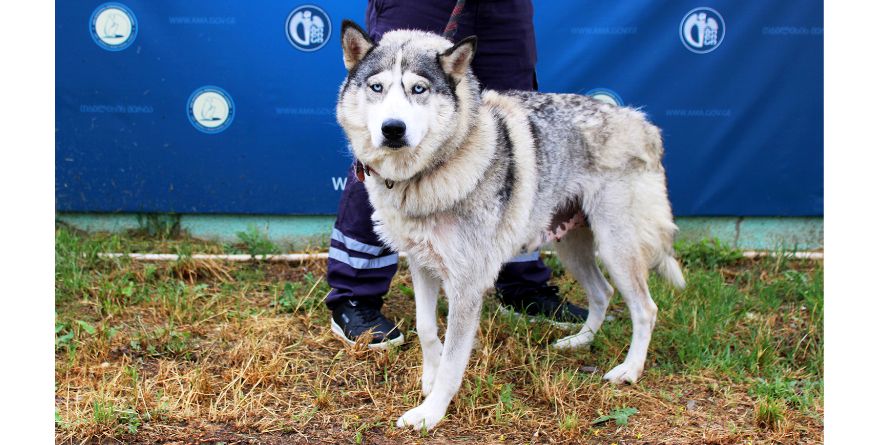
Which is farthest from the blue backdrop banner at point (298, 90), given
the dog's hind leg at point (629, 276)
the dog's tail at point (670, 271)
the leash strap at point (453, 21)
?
the leash strap at point (453, 21)

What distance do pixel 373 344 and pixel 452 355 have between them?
0.68 metres

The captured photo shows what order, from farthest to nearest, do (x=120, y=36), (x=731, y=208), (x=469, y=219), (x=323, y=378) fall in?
1. (x=731, y=208)
2. (x=120, y=36)
3. (x=323, y=378)
4. (x=469, y=219)

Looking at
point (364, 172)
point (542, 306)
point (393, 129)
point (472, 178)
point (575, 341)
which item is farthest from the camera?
point (542, 306)

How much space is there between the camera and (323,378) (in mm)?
3162

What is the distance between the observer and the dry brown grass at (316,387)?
2.75m

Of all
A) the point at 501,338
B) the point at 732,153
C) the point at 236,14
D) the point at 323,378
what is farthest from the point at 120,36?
the point at 732,153

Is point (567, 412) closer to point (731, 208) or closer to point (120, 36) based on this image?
point (731, 208)

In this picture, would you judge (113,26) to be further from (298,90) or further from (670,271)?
(670,271)

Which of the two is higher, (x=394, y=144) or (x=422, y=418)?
(x=394, y=144)

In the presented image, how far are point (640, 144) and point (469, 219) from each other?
937mm

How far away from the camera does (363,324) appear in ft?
11.5

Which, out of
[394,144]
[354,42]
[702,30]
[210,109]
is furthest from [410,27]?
Answer: [702,30]

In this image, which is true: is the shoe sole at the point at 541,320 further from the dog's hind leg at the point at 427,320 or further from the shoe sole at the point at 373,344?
the dog's hind leg at the point at 427,320

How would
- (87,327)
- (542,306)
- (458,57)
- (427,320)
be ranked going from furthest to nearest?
(542,306), (87,327), (427,320), (458,57)
